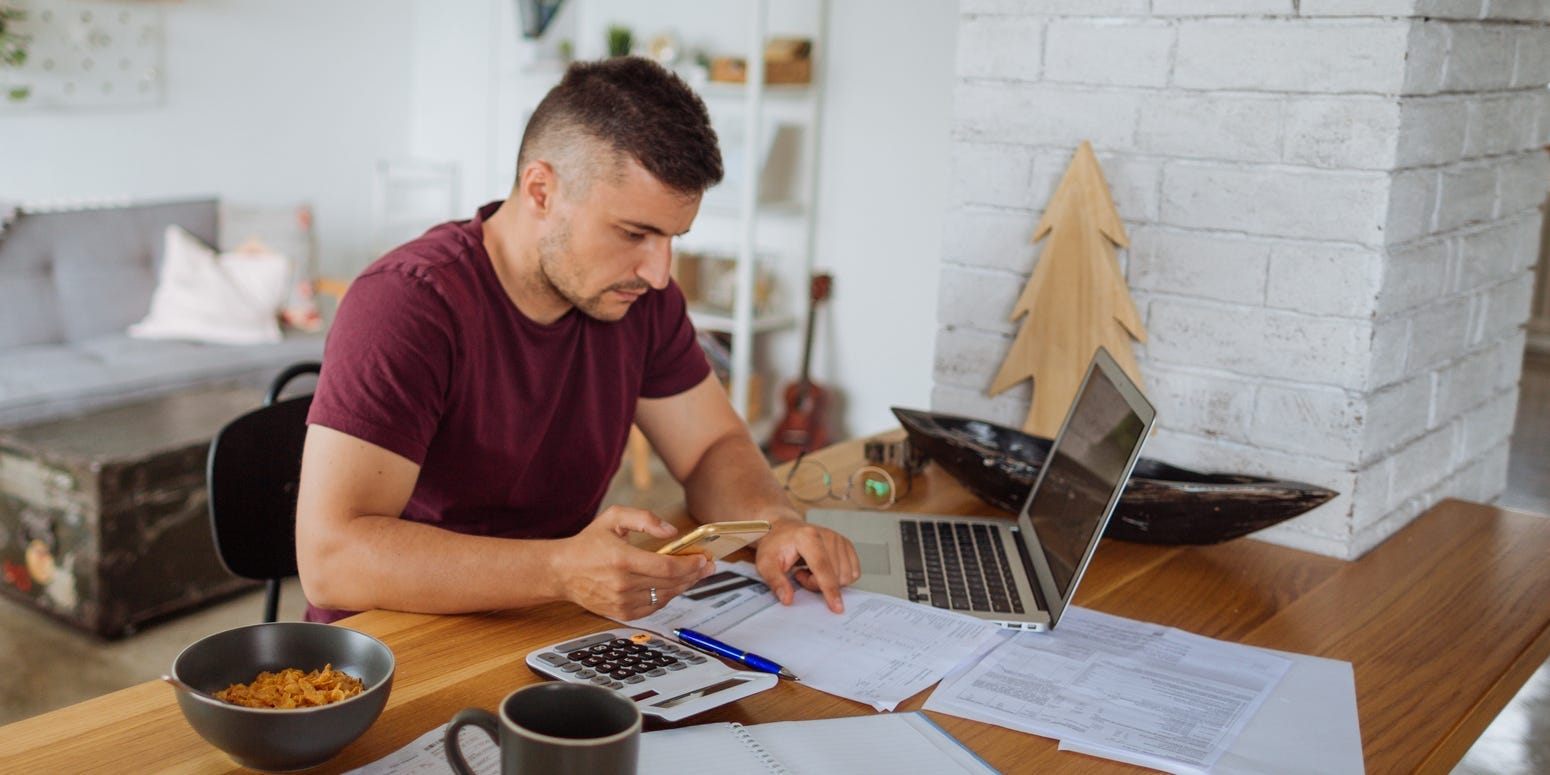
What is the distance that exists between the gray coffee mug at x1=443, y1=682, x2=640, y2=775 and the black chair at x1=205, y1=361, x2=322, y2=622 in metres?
0.95

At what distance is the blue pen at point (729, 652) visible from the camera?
1.14 m

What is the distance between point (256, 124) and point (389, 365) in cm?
389

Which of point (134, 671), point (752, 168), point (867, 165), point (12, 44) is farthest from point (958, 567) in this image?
point (12, 44)

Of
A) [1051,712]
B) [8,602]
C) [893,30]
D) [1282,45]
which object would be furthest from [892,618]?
[893,30]

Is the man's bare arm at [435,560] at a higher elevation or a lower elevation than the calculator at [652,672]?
higher

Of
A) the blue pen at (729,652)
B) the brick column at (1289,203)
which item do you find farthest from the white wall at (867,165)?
the blue pen at (729,652)

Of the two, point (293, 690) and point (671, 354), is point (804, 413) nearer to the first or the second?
point (671, 354)

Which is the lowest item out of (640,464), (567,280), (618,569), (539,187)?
(640,464)

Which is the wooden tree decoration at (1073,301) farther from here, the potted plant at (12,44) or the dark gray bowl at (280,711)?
the potted plant at (12,44)

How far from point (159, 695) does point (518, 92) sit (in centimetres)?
422

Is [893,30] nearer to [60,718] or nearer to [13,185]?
[13,185]

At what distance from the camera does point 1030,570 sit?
1.46m

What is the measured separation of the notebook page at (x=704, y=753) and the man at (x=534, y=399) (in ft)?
0.71

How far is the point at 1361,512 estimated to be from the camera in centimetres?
163
